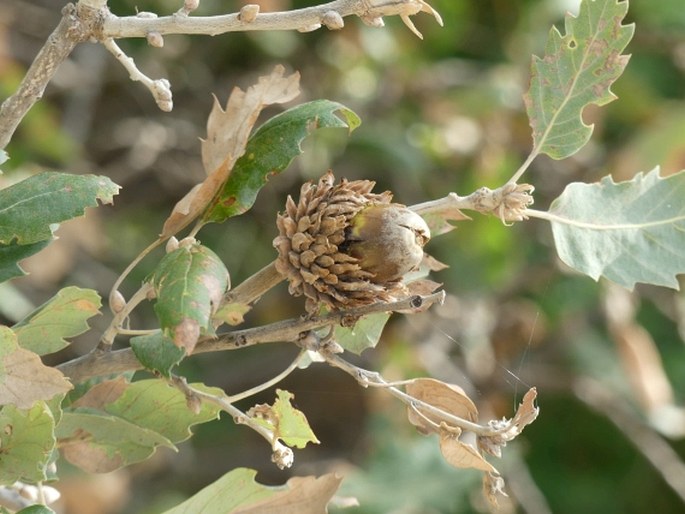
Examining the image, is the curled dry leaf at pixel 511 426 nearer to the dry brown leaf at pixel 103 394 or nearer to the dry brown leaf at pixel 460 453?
the dry brown leaf at pixel 460 453

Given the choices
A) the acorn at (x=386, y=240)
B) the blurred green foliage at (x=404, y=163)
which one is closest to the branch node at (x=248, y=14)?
the acorn at (x=386, y=240)

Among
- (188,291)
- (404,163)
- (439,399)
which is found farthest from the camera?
(404,163)

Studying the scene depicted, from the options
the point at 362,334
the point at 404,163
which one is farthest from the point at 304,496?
the point at 404,163

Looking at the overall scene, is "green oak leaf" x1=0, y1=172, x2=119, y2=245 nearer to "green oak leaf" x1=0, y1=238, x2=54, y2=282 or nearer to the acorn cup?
"green oak leaf" x1=0, y1=238, x2=54, y2=282

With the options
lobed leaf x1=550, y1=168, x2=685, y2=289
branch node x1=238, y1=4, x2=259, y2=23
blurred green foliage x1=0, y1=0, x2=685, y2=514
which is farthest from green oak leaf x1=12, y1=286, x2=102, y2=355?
blurred green foliage x1=0, y1=0, x2=685, y2=514

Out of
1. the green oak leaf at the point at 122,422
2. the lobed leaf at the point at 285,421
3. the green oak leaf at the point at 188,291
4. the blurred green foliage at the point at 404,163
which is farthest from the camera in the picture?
the blurred green foliage at the point at 404,163

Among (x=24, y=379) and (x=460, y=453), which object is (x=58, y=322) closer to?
(x=24, y=379)
